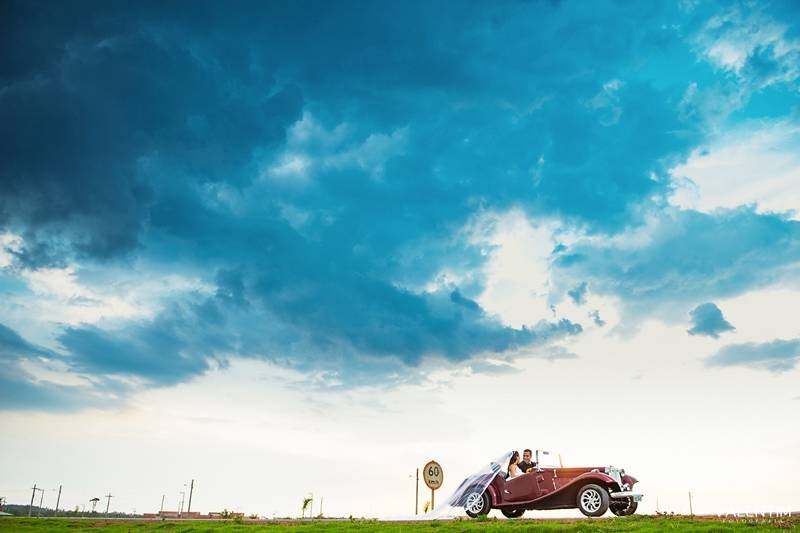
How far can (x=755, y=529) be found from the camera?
63.9ft

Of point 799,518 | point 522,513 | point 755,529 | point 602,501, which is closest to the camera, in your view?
point 755,529

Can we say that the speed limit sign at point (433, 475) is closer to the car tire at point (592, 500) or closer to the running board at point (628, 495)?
the car tire at point (592, 500)

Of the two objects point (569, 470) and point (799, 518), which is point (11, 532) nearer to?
point (569, 470)

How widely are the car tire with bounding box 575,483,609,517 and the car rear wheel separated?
0.77m

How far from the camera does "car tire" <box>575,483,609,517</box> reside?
2516 centimetres

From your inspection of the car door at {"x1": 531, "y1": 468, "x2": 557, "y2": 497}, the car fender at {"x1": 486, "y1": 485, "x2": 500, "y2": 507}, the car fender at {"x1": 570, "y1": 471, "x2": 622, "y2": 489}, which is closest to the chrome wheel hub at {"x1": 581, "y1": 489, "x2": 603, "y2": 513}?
the car fender at {"x1": 570, "y1": 471, "x2": 622, "y2": 489}

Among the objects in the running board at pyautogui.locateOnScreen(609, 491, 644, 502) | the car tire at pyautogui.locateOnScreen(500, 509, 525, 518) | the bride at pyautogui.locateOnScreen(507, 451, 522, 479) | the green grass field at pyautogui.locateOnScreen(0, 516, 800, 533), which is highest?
the bride at pyautogui.locateOnScreen(507, 451, 522, 479)

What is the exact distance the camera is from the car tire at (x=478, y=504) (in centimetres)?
2727

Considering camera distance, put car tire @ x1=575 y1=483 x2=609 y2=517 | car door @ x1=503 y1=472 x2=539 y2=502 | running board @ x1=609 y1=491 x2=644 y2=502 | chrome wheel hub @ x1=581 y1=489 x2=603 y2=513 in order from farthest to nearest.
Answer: car door @ x1=503 y1=472 x2=539 y2=502 → chrome wheel hub @ x1=581 y1=489 x2=603 y2=513 → car tire @ x1=575 y1=483 x2=609 y2=517 → running board @ x1=609 y1=491 x2=644 y2=502

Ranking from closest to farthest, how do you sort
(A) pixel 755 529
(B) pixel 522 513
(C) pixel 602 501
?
1. (A) pixel 755 529
2. (C) pixel 602 501
3. (B) pixel 522 513

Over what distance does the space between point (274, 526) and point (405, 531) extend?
6.05m

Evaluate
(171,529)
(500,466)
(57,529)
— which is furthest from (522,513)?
(57,529)

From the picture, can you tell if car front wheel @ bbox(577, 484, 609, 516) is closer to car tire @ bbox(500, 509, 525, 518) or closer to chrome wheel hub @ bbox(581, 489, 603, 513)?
chrome wheel hub @ bbox(581, 489, 603, 513)

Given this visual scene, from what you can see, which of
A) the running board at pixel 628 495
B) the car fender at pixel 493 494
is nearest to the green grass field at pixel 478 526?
the running board at pixel 628 495
